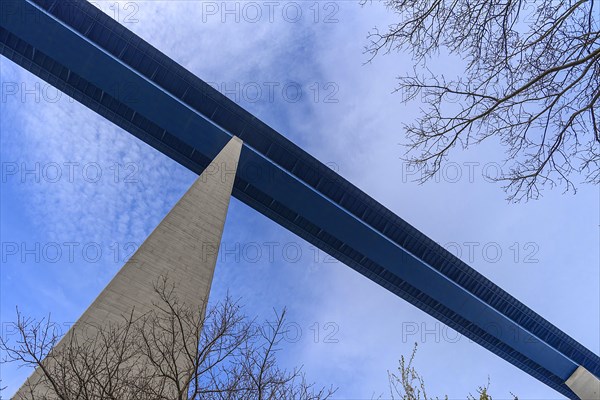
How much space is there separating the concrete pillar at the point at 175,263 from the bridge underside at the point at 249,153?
472 cm

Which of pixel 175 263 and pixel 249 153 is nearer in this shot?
pixel 175 263

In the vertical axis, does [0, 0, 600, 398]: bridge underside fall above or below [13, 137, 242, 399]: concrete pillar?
above

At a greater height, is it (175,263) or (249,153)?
(249,153)

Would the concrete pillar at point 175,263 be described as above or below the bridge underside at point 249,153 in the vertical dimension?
below

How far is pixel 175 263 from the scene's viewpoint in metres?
8.99

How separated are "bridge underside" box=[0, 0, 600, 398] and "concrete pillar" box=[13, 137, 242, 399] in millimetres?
4718

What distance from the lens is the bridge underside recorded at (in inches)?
550

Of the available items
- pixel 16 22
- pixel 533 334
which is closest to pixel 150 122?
pixel 16 22

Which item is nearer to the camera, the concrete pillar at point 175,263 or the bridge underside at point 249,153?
the concrete pillar at point 175,263

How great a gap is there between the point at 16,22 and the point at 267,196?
11.9m

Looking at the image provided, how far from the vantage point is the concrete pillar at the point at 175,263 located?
7188 millimetres

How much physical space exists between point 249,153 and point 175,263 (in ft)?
27.4

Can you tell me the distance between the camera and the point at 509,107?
4277 millimetres

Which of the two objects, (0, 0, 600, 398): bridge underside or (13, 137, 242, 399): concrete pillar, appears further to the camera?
(0, 0, 600, 398): bridge underside
